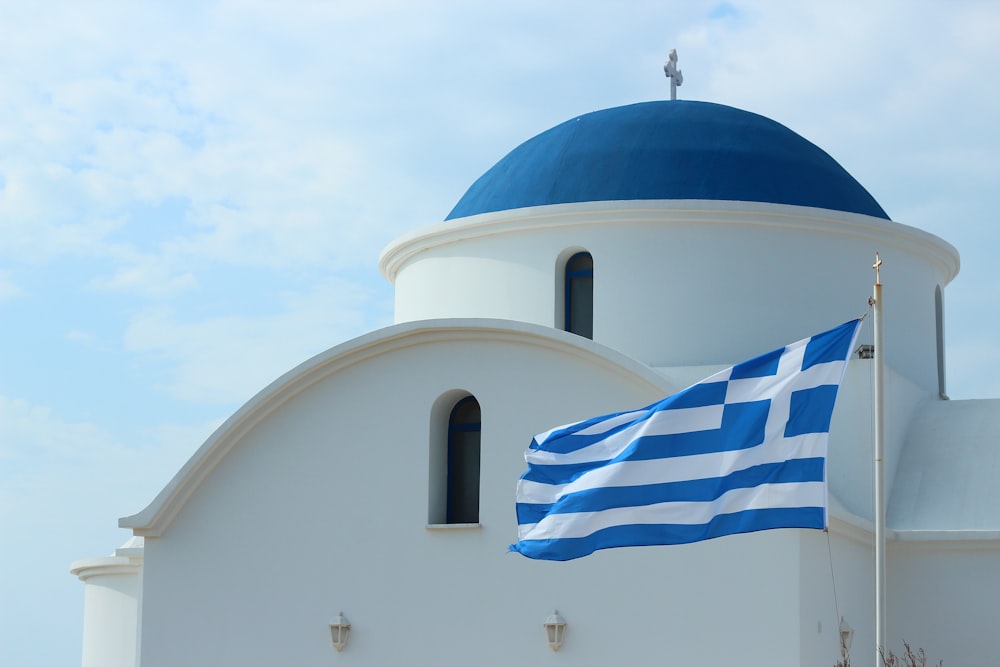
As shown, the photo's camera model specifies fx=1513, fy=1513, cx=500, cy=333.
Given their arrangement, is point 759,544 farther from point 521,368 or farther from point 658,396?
point 521,368

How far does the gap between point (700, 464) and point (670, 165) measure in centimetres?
790

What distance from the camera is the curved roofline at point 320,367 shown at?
14336mm

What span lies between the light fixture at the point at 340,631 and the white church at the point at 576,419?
0.08ft

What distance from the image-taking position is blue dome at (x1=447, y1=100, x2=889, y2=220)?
686 inches

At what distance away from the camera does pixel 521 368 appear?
570 inches

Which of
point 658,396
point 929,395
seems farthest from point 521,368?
point 929,395

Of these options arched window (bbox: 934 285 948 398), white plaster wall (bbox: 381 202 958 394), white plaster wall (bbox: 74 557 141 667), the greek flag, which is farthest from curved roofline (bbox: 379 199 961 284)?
the greek flag

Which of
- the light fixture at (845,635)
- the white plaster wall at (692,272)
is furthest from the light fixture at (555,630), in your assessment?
the white plaster wall at (692,272)

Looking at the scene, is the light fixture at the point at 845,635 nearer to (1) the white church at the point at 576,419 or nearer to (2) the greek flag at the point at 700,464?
(1) the white church at the point at 576,419

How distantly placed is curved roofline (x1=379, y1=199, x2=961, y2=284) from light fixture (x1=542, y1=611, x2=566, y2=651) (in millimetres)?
5050

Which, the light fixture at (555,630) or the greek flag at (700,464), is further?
the light fixture at (555,630)

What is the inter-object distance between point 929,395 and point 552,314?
4.83 m

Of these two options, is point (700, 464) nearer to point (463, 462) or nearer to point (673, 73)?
point (463, 462)

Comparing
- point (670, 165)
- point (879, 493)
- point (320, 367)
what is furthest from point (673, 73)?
point (879, 493)
